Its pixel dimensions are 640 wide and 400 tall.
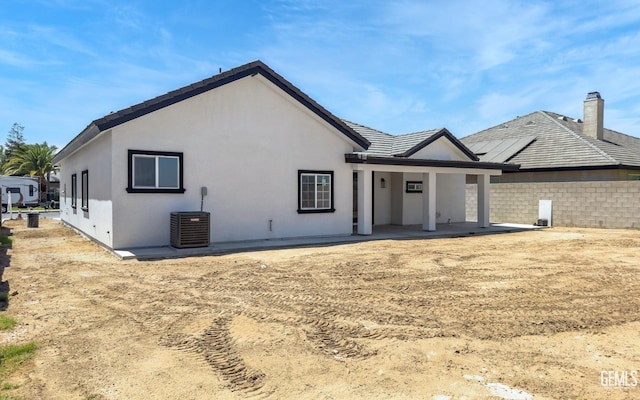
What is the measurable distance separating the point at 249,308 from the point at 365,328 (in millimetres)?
1860

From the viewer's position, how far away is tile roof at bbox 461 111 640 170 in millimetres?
22188

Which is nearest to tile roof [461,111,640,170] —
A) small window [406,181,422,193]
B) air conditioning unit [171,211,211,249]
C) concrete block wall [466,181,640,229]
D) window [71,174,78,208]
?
concrete block wall [466,181,640,229]

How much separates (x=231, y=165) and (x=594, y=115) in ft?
→ 73.0

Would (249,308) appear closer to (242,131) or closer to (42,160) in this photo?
(242,131)

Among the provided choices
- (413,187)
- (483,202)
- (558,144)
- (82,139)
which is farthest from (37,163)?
(558,144)

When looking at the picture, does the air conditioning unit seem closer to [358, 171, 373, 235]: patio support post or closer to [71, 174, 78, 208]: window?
[358, 171, 373, 235]: patio support post

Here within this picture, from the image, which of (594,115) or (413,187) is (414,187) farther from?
(594,115)

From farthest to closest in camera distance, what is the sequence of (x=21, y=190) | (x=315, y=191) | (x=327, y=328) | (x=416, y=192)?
(x=21, y=190) < (x=416, y=192) < (x=315, y=191) < (x=327, y=328)

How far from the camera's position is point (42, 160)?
4466 centimetres

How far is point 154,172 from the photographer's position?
483 inches

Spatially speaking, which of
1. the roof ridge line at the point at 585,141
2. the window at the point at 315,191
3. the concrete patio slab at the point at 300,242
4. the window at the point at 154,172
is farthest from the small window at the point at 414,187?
the window at the point at 154,172

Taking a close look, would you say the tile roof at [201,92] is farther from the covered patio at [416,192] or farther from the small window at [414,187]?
the small window at [414,187]

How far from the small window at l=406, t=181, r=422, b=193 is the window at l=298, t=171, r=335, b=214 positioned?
5.92 m

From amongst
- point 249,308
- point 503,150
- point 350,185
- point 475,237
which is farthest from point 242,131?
point 503,150
